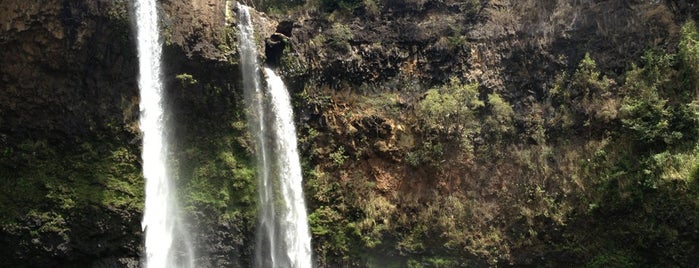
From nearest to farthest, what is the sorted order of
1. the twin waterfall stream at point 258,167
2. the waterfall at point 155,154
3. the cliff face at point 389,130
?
the cliff face at point 389,130 < the waterfall at point 155,154 < the twin waterfall stream at point 258,167

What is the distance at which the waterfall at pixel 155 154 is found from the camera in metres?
15.2

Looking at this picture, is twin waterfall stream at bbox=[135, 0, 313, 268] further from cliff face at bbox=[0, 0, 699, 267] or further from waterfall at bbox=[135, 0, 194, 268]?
cliff face at bbox=[0, 0, 699, 267]

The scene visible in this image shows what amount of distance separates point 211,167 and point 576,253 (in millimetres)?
11162

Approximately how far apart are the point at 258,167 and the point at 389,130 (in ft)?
15.0

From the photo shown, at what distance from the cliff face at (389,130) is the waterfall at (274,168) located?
405mm

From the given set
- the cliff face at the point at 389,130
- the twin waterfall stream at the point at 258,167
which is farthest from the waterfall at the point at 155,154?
the cliff face at the point at 389,130

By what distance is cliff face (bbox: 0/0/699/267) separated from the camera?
14602mm

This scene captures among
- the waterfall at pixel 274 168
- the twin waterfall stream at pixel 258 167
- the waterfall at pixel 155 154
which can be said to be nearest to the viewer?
the waterfall at pixel 155 154

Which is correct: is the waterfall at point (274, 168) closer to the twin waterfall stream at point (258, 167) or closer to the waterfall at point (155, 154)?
the twin waterfall stream at point (258, 167)

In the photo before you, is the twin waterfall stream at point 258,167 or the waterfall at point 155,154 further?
the twin waterfall stream at point 258,167

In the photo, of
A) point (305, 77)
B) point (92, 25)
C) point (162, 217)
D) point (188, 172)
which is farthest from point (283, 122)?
point (92, 25)

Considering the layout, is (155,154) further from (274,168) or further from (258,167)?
(274,168)

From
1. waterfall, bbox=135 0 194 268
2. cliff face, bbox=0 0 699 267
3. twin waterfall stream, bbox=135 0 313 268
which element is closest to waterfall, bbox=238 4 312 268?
twin waterfall stream, bbox=135 0 313 268

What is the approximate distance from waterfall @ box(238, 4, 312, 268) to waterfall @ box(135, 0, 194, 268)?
249cm
